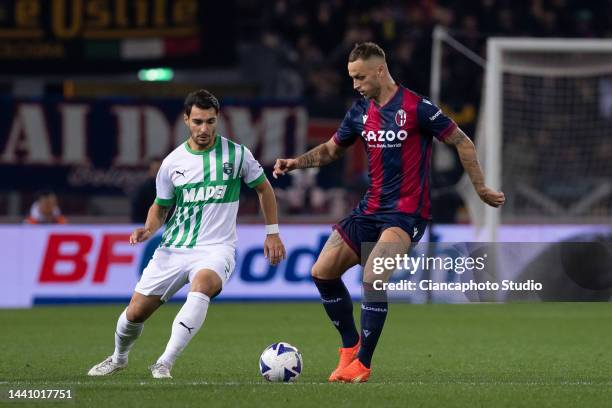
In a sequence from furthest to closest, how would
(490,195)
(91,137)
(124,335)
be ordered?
(91,137)
(124,335)
(490,195)

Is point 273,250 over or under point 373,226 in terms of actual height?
under

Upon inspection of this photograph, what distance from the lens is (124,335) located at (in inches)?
340

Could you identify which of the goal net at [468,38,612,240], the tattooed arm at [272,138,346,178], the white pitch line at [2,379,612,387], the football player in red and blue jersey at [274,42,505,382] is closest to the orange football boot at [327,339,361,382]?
the football player in red and blue jersey at [274,42,505,382]

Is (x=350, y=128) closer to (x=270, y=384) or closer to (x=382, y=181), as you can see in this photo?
(x=382, y=181)

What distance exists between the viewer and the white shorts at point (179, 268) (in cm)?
843

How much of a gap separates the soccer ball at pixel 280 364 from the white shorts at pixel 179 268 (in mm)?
534

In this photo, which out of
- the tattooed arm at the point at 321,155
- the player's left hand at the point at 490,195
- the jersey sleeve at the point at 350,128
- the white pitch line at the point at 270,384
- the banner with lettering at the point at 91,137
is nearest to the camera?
the white pitch line at the point at 270,384

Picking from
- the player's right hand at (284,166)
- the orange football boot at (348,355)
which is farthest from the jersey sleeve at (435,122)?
the orange football boot at (348,355)

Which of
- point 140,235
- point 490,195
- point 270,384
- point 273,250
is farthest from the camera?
point 273,250

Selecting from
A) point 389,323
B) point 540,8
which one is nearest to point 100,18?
point 389,323

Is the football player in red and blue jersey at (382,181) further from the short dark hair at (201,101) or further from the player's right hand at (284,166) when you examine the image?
the short dark hair at (201,101)

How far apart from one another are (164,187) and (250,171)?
55cm

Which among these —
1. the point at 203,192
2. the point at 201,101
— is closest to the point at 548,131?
the point at 203,192

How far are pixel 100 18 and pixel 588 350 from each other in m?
9.41
